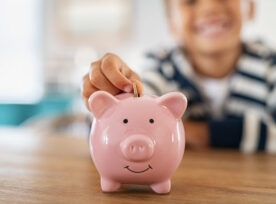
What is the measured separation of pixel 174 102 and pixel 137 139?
7 centimetres

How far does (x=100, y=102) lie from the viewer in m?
0.39

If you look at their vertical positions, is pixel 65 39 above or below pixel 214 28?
below

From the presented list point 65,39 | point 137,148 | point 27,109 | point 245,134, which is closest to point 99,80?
point 137,148

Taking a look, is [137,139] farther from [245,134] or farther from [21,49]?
[21,49]

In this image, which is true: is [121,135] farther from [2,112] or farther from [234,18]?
[2,112]

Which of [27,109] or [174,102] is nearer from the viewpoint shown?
[174,102]

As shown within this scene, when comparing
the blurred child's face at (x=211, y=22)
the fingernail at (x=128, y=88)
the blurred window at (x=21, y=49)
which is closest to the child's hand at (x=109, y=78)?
the fingernail at (x=128, y=88)

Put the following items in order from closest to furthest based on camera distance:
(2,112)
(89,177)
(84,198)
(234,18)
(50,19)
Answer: (84,198) → (89,177) → (234,18) → (2,112) → (50,19)

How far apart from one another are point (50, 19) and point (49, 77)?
2.06 ft

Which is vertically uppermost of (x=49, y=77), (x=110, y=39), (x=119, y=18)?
(x=119, y=18)

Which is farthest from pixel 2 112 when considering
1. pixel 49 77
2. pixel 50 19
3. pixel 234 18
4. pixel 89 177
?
pixel 89 177

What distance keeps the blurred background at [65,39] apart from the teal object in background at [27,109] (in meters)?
0.42

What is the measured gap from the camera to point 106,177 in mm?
383

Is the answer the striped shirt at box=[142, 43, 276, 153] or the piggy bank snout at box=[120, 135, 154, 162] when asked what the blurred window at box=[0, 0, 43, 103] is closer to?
the striped shirt at box=[142, 43, 276, 153]
